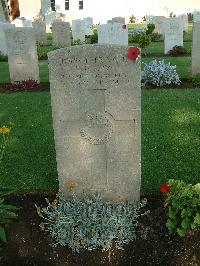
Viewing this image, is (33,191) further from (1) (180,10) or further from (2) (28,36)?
(1) (180,10)

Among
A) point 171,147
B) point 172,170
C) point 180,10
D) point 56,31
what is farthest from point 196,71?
point 180,10

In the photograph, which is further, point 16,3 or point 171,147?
point 16,3

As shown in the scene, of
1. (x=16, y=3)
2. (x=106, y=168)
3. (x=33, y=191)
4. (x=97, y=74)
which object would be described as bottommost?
(x=33, y=191)

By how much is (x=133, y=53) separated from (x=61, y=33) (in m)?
13.9

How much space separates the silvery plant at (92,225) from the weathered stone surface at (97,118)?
25 cm

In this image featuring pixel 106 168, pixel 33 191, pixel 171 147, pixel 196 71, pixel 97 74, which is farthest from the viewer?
pixel 196 71

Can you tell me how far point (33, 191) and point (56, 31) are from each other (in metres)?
13.1

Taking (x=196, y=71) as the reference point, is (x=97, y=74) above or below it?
above

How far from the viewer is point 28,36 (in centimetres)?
973

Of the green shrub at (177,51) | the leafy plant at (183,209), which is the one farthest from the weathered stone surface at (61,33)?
the leafy plant at (183,209)

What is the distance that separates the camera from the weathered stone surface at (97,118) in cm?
343

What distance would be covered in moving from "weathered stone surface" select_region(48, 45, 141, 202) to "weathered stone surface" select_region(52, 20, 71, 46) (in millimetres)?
13523

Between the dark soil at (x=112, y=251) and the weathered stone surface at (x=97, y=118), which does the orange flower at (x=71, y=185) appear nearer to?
the weathered stone surface at (x=97, y=118)

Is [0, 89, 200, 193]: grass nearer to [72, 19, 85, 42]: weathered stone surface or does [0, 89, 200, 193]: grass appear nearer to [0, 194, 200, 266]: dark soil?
[0, 194, 200, 266]: dark soil
